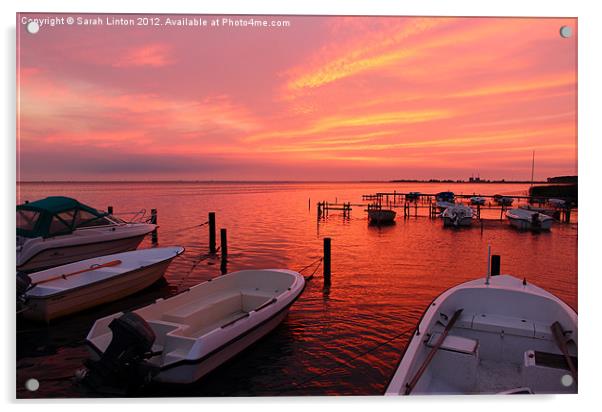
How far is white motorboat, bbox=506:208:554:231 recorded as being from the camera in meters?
22.6

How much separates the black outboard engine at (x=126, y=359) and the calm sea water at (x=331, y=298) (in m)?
0.43

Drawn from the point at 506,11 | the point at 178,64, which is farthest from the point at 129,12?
the point at 506,11

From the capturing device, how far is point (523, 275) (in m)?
12.2

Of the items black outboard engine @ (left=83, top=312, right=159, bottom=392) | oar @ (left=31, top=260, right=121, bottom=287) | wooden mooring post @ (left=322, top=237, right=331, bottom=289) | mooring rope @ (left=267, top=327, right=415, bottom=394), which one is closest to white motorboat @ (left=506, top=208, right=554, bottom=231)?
wooden mooring post @ (left=322, top=237, right=331, bottom=289)

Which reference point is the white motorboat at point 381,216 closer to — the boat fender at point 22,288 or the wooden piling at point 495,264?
the wooden piling at point 495,264

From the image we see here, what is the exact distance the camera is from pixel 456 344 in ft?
15.7

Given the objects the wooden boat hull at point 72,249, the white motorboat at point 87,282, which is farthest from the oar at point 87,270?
the wooden boat hull at point 72,249

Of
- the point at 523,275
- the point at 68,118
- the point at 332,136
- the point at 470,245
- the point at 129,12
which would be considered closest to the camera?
the point at 129,12

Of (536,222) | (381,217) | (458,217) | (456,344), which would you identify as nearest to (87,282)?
(456,344)

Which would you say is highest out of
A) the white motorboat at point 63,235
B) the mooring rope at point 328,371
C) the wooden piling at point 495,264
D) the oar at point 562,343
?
the white motorboat at point 63,235

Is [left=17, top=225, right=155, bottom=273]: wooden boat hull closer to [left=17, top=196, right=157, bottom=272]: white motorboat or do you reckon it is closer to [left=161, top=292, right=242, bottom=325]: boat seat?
[left=17, top=196, right=157, bottom=272]: white motorboat

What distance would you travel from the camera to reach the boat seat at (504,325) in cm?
533

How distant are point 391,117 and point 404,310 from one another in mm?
4084

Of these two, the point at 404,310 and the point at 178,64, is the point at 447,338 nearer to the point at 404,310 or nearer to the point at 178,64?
the point at 404,310
